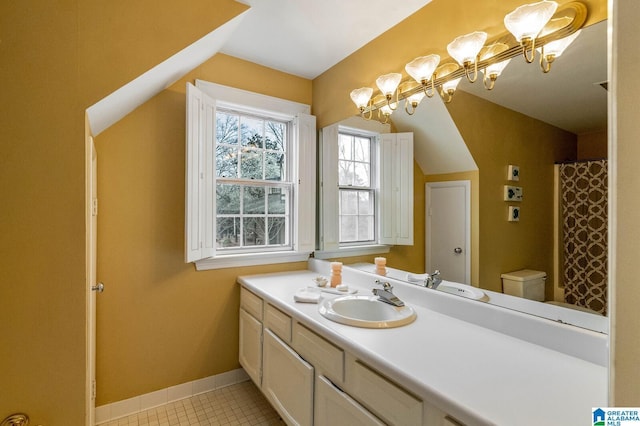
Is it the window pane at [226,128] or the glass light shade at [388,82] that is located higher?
the glass light shade at [388,82]

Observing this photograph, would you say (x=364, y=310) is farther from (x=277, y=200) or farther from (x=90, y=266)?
(x=90, y=266)

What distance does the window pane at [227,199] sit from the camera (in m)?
2.33

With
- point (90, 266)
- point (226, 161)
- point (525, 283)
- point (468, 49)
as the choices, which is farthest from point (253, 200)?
point (525, 283)

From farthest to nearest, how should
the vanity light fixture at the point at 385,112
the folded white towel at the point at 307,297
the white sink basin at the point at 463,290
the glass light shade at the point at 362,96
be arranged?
the glass light shade at the point at 362,96 < the vanity light fixture at the point at 385,112 < the folded white towel at the point at 307,297 < the white sink basin at the point at 463,290

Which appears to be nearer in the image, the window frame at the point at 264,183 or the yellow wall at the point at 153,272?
the yellow wall at the point at 153,272

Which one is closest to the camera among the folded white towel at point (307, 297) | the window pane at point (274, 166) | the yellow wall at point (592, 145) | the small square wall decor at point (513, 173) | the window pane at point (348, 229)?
the yellow wall at point (592, 145)

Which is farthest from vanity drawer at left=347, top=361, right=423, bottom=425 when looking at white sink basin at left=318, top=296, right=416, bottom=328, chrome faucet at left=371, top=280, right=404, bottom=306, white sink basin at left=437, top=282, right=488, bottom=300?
white sink basin at left=437, top=282, right=488, bottom=300

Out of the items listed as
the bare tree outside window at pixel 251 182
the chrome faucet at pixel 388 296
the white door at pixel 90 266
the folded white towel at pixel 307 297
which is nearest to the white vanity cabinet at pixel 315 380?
the folded white towel at pixel 307 297

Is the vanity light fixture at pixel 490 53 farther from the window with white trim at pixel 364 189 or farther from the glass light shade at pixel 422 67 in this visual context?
the window with white trim at pixel 364 189

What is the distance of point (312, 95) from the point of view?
8.84 feet

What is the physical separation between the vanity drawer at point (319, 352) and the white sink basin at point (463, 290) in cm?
70

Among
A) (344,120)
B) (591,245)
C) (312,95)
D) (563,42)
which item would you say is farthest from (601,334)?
(312,95)

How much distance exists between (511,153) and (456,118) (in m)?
0.36

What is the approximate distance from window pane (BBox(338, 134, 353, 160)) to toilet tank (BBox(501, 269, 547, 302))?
52.2 inches
